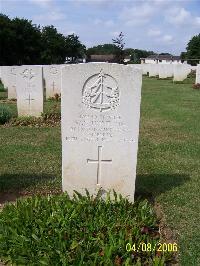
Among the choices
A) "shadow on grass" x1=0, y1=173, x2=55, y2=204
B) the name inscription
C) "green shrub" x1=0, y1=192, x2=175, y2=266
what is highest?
the name inscription

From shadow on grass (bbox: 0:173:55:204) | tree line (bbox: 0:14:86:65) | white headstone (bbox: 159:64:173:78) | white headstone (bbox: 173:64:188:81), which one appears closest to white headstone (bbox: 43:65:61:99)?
shadow on grass (bbox: 0:173:55:204)

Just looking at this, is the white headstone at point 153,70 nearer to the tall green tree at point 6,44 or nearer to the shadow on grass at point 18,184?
the tall green tree at point 6,44

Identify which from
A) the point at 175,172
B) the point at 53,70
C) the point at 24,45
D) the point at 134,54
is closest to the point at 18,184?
the point at 175,172

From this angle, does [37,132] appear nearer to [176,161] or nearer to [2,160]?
[2,160]

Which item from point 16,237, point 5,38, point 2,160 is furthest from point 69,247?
point 5,38

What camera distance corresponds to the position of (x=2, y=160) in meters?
7.59

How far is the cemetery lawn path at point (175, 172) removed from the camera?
472 cm

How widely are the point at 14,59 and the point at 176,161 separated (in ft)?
169

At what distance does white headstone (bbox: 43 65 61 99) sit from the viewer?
17141 millimetres

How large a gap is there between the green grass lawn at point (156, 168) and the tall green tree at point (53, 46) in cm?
5771

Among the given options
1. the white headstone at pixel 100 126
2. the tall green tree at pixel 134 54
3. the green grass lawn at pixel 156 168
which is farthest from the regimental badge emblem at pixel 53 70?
the tall green tree at pixel 134 54

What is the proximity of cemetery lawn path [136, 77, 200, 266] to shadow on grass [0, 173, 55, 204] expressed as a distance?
1421 mm

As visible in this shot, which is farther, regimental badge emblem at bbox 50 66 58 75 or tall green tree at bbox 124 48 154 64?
tall green tree at bbox 124 48 154 64

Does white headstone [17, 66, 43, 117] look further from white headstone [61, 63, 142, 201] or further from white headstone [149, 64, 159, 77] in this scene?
white headstone [149, 64, 159, 77]
